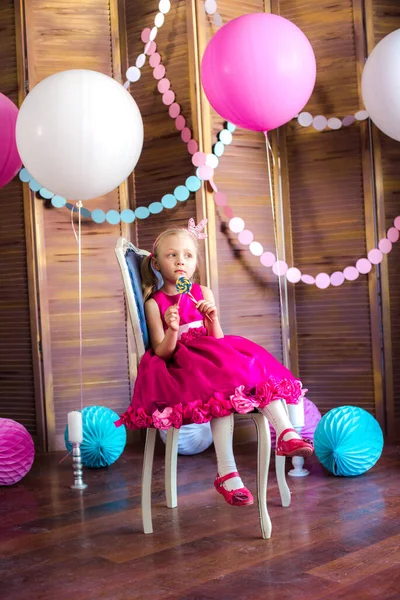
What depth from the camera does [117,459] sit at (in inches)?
141

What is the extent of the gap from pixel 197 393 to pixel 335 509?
→ 0.68 meters

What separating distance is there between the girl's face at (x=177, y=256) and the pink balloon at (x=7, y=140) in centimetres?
105

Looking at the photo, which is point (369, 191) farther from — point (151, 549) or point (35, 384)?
point (151, 549)

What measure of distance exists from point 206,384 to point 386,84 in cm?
160

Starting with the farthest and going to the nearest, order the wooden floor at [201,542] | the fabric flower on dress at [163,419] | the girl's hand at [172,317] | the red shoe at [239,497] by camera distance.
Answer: the girl's hand at [172,317] < the fabric flower on dress at [163,419] < the red shoe at [239,497] < the wooden floor at [201,542]

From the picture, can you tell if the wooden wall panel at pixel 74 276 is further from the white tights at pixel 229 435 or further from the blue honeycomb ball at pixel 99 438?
the white tights at pixel 229 435

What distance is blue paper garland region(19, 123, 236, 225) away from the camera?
3.71 m

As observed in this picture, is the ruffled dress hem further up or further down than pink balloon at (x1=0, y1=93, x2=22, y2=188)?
further down

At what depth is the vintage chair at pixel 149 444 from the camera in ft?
7.49

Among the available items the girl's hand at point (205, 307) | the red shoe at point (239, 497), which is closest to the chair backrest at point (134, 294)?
the girl's hand at point (205, 307)

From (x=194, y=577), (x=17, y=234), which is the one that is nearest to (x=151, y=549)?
(x=194, y=577)

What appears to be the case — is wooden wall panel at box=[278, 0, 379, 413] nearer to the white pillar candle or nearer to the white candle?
the white pillar candle

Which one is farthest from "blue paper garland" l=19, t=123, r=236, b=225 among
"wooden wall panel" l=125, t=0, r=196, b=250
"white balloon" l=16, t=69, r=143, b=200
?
"white balloon" l=16, t=69, r=143, b=200

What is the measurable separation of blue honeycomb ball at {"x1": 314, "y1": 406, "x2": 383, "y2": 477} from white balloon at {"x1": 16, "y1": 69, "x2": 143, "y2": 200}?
1299 millimetres
